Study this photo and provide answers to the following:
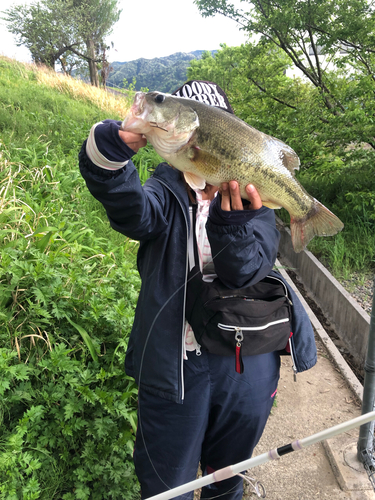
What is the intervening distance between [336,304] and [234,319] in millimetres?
4069

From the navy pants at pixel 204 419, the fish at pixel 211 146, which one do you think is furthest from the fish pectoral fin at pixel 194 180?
the navy pants at pixel 204 419

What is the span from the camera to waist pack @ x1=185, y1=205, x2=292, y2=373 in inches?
59.7

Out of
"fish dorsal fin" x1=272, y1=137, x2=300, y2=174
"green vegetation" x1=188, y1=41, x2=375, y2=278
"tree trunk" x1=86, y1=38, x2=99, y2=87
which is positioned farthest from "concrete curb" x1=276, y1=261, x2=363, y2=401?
"tree trunk" x1=86, y1=38, x2=99, y2=87

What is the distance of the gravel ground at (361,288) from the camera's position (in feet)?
15.9

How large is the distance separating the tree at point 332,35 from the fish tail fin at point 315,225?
4424 mm

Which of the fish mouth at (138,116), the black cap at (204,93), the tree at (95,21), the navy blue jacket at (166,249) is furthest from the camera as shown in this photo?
the tree at (95,21)

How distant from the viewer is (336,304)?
5059mm

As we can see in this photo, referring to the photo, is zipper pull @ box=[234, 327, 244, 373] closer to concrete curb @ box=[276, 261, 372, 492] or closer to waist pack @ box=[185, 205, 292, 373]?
waist pack @ box=[185, 205, 292, 373]

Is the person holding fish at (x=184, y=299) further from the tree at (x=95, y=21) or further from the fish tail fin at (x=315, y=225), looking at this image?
the tree at (x=95, y=21)

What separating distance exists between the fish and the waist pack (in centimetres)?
44

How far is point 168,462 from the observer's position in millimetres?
1647

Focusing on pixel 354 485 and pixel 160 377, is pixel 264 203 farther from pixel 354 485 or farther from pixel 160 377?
pixel 354 485

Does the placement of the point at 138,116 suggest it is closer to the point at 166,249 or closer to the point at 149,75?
the point at 166,249

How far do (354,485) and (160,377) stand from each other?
6.59 feet
